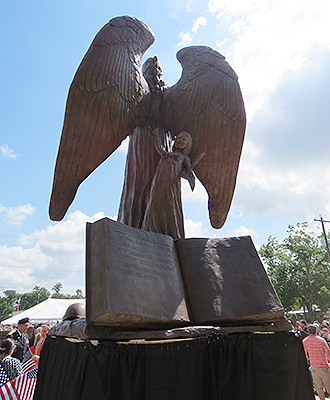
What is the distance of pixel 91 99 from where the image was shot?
3230mm

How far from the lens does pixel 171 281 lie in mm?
2219

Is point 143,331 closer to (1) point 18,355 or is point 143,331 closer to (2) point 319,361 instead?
(1) point 18,355

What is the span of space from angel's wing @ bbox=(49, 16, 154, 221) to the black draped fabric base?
6.17 feet

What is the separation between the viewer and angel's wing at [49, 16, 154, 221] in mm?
3232

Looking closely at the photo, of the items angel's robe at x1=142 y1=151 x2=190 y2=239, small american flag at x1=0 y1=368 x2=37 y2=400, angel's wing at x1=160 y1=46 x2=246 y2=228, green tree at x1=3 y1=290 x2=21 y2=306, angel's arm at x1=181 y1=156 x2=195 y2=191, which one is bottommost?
small american flag at x1=0 y1=368 x2=37 y2=400

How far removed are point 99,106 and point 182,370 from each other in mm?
2645

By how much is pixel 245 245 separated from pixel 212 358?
1057 mm

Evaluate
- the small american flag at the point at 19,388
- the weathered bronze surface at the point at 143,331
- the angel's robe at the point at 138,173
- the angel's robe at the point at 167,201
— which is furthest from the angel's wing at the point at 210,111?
the small american flag at the point at 19,388

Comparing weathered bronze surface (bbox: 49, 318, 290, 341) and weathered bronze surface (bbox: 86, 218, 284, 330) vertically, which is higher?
weathered bronze surface (bbox: 86, 218, 284, 330)

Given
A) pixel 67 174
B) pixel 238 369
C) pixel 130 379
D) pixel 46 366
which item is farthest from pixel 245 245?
pixel 67 174

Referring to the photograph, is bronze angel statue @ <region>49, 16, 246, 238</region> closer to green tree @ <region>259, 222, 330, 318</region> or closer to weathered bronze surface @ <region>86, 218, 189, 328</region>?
weathered bronze surface @ <region>86, 218, 189, 328</region>

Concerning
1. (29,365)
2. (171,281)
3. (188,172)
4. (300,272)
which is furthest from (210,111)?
(300,272)

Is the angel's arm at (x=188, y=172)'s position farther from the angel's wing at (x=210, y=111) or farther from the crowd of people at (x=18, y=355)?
the crowd of people at (x=18, y=355)

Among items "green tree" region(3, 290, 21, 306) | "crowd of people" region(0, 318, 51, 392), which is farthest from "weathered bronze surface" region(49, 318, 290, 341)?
"green tree" region(3, 290, 21, 306)
